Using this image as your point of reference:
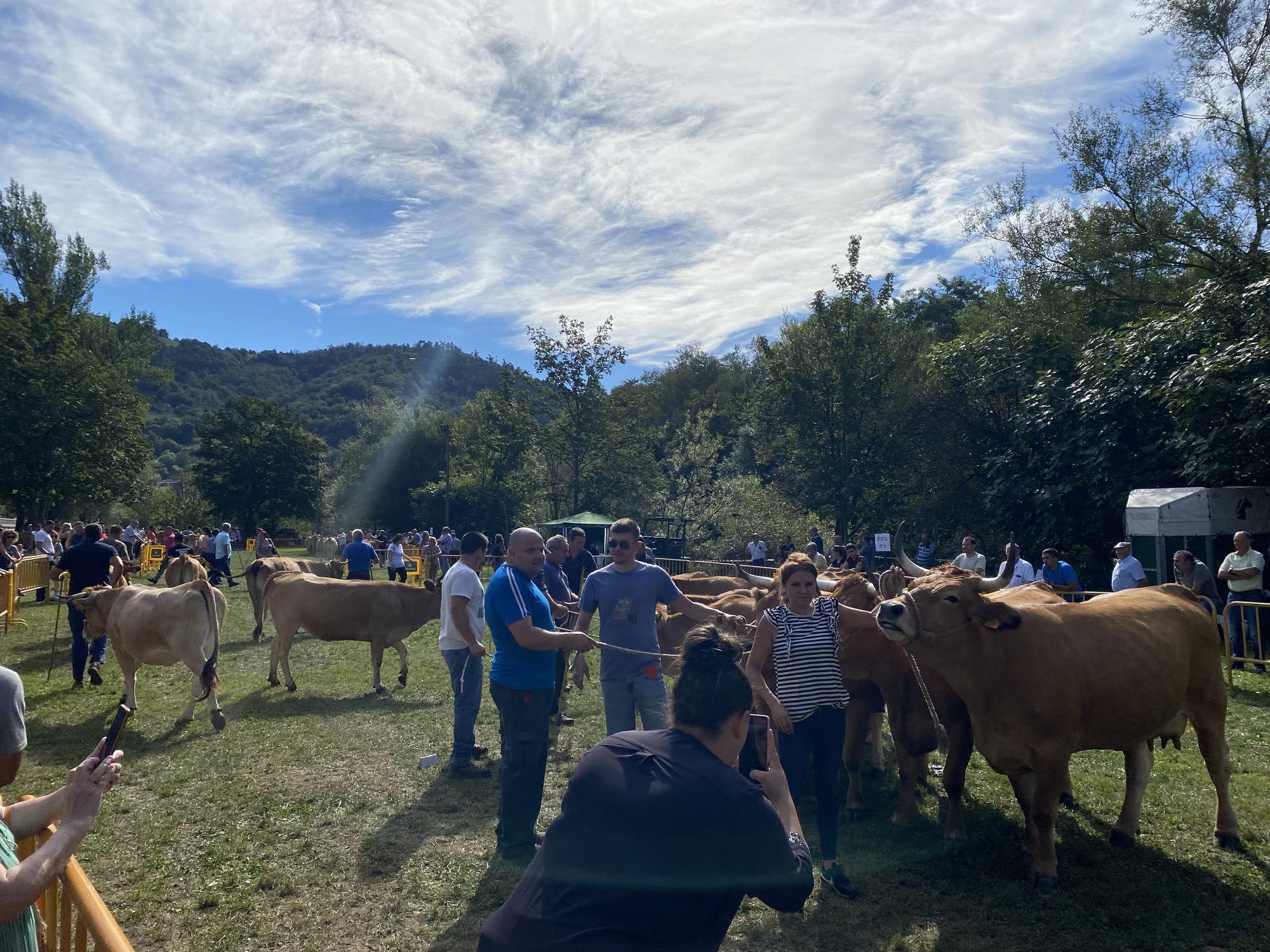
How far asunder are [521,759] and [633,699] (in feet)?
2.90

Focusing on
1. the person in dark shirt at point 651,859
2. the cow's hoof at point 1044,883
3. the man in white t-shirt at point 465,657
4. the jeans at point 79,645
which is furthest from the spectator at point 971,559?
the jeans at point 79,645

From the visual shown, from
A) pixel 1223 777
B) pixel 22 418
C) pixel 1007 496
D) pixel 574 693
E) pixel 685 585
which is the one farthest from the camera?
pixel 22 418

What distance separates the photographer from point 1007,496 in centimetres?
2222

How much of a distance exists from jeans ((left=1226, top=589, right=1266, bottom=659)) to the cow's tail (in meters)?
13.1

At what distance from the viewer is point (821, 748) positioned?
490 centimetres

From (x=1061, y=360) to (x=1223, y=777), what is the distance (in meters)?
20.1

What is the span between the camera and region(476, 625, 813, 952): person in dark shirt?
78.0 inches

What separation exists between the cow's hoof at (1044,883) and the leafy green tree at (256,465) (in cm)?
5901

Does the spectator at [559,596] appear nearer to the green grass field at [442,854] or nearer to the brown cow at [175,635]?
the green grass field at [442,854]

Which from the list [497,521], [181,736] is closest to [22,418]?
[497,521]

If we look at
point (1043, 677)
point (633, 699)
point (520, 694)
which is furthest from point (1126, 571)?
point (520, 694)

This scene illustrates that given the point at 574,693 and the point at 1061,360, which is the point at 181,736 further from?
the point at 1061,360

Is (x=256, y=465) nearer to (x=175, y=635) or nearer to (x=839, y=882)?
(x=175, y=635)

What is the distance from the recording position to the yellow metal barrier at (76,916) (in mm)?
2260
